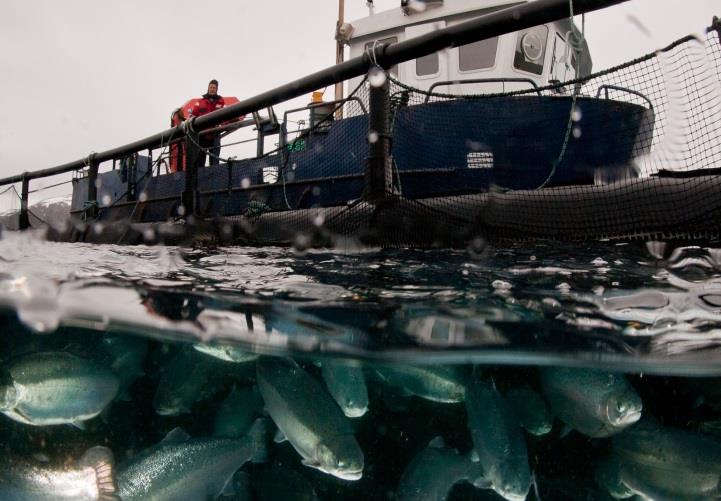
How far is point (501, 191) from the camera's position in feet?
15.7

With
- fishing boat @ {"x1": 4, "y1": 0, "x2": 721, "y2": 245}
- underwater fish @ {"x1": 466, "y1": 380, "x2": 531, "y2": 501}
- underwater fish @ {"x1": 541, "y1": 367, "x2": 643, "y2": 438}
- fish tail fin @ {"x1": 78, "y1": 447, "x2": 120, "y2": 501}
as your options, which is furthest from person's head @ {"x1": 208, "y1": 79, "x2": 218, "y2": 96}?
underwater fish @ {"x1": 541, "y1": 367, "x2": 643, "y2": 438}

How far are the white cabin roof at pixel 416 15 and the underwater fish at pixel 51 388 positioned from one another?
1003 cm

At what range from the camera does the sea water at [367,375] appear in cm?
264

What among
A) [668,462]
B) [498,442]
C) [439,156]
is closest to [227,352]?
[498,442]

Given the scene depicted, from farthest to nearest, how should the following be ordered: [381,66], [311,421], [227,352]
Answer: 1. [381,66]
2. [227,352]
3. [311,421]

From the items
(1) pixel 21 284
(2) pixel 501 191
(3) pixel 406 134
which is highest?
(3) pixel 406 134

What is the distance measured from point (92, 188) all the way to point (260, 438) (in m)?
7.75

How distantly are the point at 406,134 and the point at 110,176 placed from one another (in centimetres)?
1048

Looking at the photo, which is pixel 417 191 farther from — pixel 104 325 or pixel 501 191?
pixel 104 325

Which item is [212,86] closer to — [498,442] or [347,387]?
[347,387]

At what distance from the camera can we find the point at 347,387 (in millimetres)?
3119

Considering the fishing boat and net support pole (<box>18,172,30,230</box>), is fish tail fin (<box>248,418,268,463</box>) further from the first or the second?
net support pole (<box>18,172,30,230</box>)

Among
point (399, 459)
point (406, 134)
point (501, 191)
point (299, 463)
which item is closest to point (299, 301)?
point (299, 463)

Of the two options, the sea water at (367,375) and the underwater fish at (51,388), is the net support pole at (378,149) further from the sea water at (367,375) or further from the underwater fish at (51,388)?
the underwater fish at (51,388)
